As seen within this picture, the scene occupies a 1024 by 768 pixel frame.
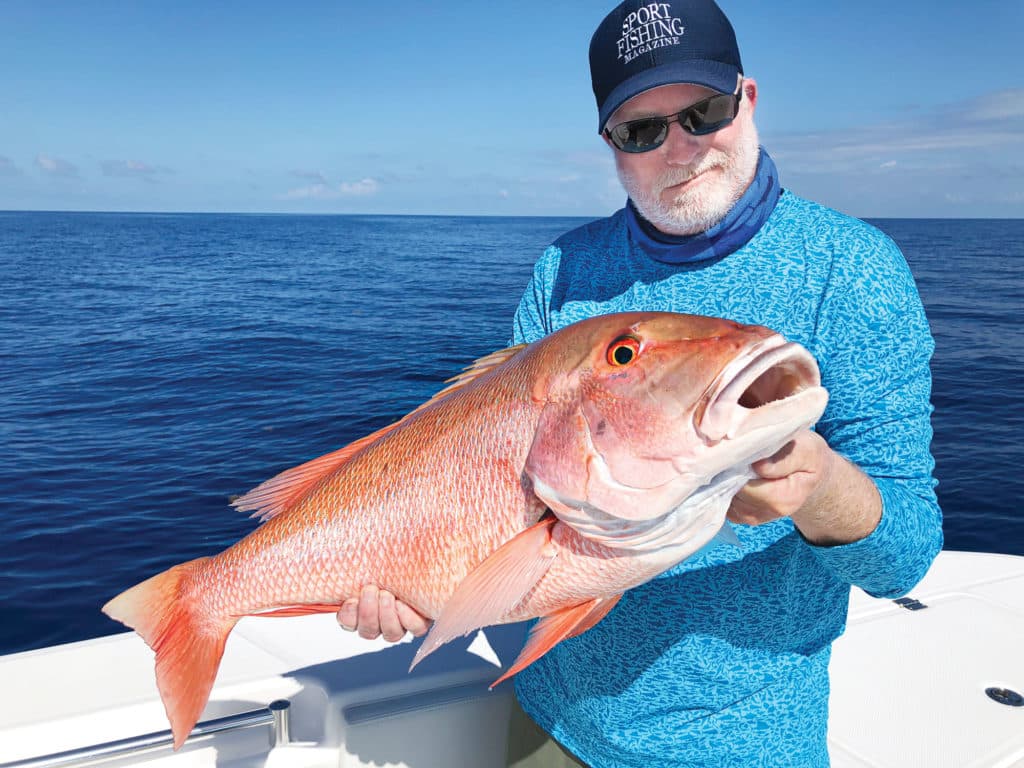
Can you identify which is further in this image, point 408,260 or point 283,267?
point 408,260

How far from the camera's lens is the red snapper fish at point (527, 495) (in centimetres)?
133

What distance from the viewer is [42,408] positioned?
13375 mm

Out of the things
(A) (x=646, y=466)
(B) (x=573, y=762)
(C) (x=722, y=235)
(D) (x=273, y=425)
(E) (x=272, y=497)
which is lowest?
(D) (x=273, y=425)

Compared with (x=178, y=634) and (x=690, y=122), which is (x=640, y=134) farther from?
(x=178, y=634)

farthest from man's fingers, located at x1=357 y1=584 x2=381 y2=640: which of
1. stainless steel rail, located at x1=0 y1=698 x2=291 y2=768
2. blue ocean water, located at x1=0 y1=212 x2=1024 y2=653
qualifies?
blue ocean water, located at x1=0 y1=212 x2=1024 y2=653

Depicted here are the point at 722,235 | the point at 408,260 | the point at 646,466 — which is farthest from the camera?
the point at 408,260

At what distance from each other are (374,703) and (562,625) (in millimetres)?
→ 1411

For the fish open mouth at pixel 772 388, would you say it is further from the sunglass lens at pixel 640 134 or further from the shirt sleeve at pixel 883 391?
the sunglass lens at pixel 640 134

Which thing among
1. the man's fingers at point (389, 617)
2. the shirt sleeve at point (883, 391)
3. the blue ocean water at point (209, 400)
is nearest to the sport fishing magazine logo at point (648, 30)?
the shirt sleeve at point (883, 391)

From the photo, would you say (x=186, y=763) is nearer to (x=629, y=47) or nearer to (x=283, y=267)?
(x=629, y=47)

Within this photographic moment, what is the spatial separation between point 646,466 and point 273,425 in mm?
12239

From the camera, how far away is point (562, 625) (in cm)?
162

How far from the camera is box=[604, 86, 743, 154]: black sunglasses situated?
75.6 inches

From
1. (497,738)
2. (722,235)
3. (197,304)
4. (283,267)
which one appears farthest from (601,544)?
(283,267)
